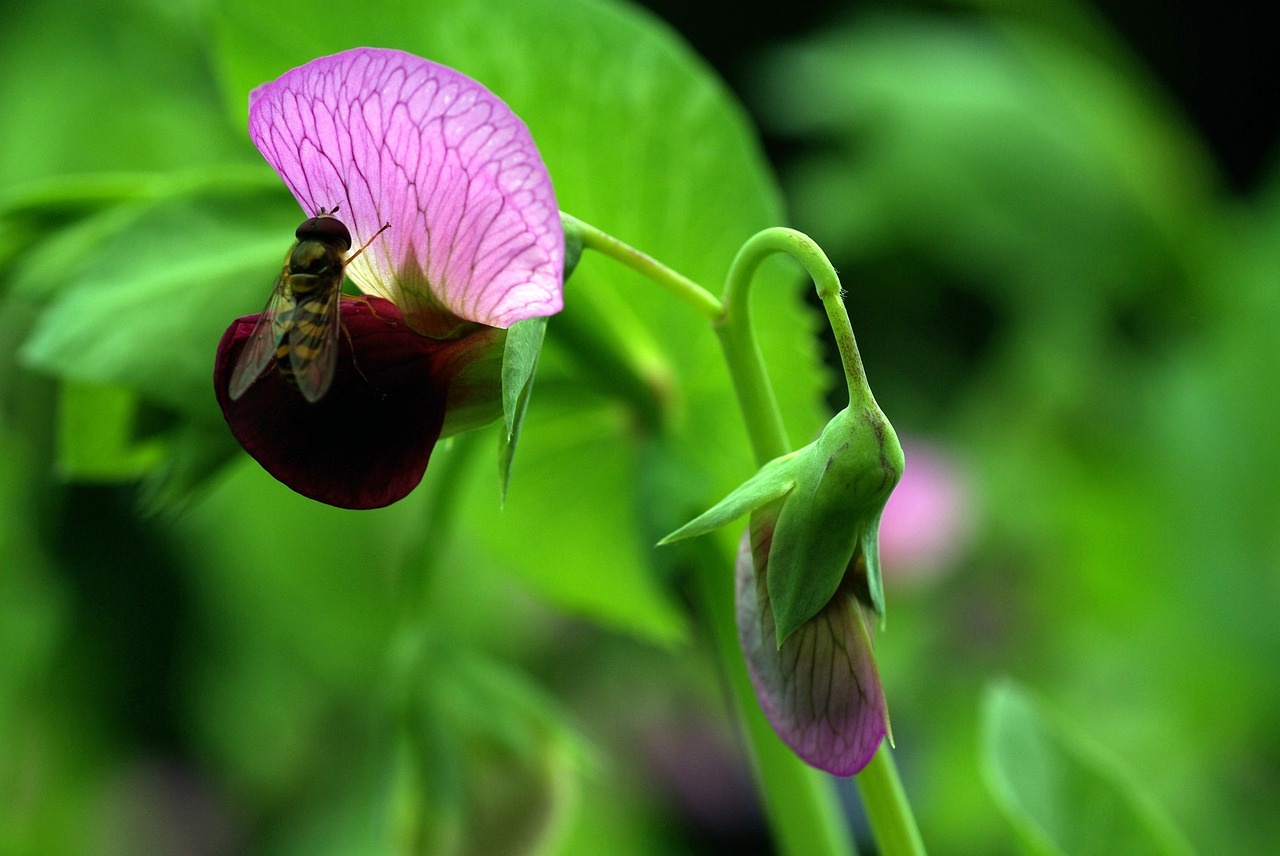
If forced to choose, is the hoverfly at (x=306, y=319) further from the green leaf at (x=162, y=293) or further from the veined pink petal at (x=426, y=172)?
the green leaf at (x=162, y=293)

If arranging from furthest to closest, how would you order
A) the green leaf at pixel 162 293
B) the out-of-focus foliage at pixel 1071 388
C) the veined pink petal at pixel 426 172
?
the out-of-focus foliage at pixel 1071 388, the green leaf at pixel 162 293, the veined pink petal at pixel 426 172

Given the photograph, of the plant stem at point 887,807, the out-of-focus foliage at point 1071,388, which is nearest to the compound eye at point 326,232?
the plant stem at point 887,807

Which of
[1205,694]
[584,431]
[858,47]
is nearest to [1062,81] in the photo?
[858,47]

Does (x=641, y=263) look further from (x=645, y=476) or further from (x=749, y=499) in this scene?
(x=645, y=476)

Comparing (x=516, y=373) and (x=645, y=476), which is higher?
(x=516, y=373)

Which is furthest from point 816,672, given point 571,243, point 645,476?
point 645,476

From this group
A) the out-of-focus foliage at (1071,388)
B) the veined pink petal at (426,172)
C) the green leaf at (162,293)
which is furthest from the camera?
the out-of-focus foliage at (1071,388)
